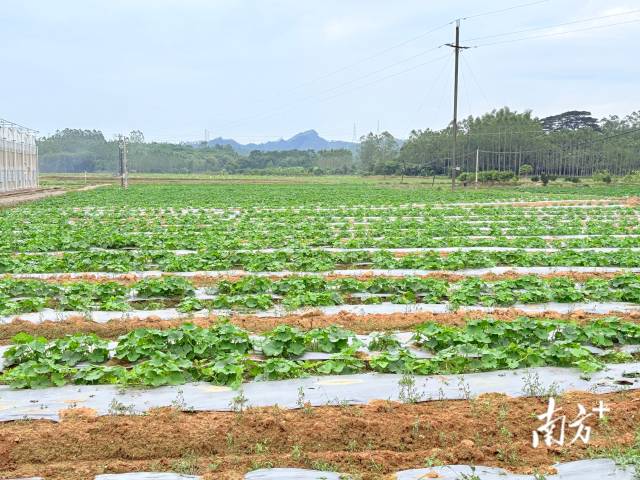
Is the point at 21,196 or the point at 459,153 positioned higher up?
the point at 459,153

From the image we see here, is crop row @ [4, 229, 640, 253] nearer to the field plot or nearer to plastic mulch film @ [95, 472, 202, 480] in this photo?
the field plot

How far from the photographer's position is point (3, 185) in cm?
4078

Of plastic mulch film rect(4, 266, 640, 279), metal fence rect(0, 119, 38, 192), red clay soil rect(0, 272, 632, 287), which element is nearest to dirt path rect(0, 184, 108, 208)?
metal fence rect(0, 119, 38, 192)

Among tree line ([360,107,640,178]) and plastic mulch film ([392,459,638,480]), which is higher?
tree line ([360,107,640,178])

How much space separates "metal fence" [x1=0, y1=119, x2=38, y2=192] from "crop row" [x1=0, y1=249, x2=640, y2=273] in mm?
32837

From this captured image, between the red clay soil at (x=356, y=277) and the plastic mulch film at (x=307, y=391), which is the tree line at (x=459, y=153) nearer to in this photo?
the red clay soil at (x=356, y=277)

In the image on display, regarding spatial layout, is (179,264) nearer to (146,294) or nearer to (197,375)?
(146,294)

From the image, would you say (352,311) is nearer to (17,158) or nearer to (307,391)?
(307,391)

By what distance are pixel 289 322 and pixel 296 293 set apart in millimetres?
1369

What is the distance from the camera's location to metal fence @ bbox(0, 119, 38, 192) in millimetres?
41562

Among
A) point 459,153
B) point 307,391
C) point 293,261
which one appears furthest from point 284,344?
point 459,153

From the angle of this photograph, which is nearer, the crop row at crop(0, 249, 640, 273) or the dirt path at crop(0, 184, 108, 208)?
the crop row at crop(0, 249, 640, 273)

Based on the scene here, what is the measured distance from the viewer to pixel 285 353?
244 inches

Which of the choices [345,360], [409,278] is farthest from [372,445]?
[409,278]
